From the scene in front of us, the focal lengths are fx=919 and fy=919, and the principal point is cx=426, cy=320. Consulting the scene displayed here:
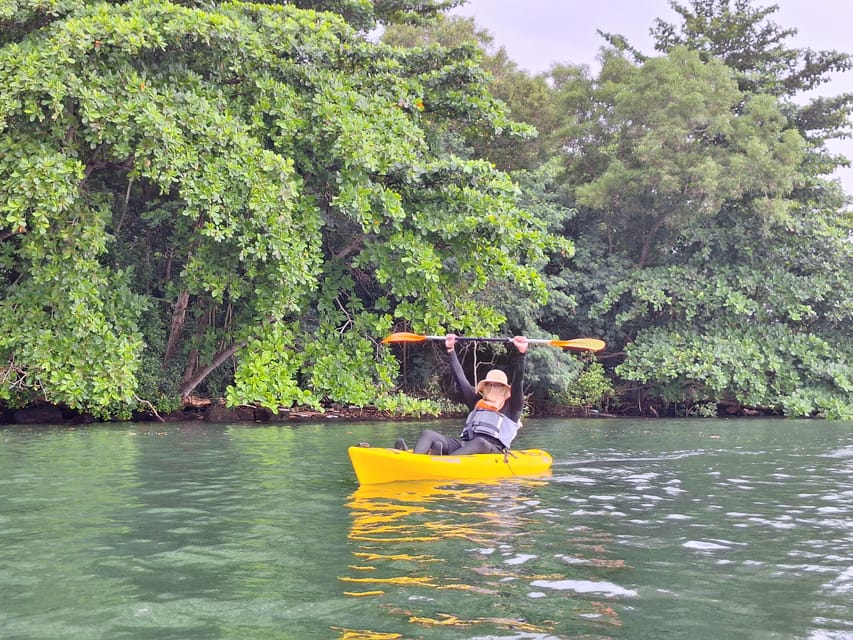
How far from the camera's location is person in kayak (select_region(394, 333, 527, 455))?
31.4 ft

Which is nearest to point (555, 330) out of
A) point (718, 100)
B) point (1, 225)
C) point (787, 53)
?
point (718, 100)

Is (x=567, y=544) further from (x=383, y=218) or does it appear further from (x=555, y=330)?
(x=555, y=330)

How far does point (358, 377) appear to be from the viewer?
55.6 ft

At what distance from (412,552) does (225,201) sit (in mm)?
9936

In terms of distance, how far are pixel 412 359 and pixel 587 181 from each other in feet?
25.7

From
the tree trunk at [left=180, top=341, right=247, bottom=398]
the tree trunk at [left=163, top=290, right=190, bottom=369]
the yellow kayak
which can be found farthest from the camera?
the tree trunk at [left=163, top=290, right=190, bottom=369]

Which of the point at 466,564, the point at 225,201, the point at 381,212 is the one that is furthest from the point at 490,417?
the point at 381,212

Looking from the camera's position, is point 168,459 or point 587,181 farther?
point 587,181

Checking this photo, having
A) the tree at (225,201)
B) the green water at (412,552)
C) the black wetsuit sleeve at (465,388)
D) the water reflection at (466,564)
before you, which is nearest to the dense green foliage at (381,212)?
the tree at (225,201)

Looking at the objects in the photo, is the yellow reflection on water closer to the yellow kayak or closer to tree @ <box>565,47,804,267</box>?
the yellow kayak

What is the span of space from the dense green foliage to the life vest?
601cm

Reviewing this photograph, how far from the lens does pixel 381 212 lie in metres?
16.2

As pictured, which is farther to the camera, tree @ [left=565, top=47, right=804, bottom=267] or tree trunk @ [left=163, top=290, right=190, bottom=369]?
tree @ [left=565, top=47, right=804, bottom=267]

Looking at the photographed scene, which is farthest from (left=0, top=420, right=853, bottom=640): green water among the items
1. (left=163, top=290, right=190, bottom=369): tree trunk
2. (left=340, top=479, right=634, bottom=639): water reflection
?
(left=163, top=290, right=190, bottom=369): tree trunk
